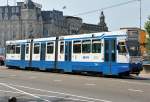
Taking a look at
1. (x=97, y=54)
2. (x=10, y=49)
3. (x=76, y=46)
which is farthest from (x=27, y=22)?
(x=97, y=54)

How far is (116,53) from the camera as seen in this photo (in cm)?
3259

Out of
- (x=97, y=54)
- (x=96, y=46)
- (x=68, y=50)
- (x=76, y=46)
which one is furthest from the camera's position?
(x=68, y=50)

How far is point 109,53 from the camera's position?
33.2 m

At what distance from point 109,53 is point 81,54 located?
3712 millimetres

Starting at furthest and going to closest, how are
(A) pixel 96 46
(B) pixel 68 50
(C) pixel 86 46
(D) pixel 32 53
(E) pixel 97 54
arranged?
(D) pixel 32 53 < (B) pixel 68 50 < (C) pixel 86 46 < (A) pixel 96 46 < (E) pixel 97 54

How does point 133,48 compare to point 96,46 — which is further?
point 96,46

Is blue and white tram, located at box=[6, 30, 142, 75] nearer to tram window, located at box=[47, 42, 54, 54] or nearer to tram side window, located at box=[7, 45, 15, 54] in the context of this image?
tram window, located at box=[47, 42, 54, 54]

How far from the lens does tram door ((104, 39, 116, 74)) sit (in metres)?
32.8

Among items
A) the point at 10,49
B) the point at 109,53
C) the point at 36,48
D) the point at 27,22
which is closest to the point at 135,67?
the point at 109,53

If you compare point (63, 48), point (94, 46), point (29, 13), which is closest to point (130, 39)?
point (94, 46)

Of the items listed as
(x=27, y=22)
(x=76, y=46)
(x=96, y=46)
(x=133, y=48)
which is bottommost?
(x=133, y=48)

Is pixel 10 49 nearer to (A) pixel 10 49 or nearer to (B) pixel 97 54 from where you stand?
(A) pixel 10 49

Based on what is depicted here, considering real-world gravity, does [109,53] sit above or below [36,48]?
below

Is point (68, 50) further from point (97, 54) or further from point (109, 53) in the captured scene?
point (109, 53)
